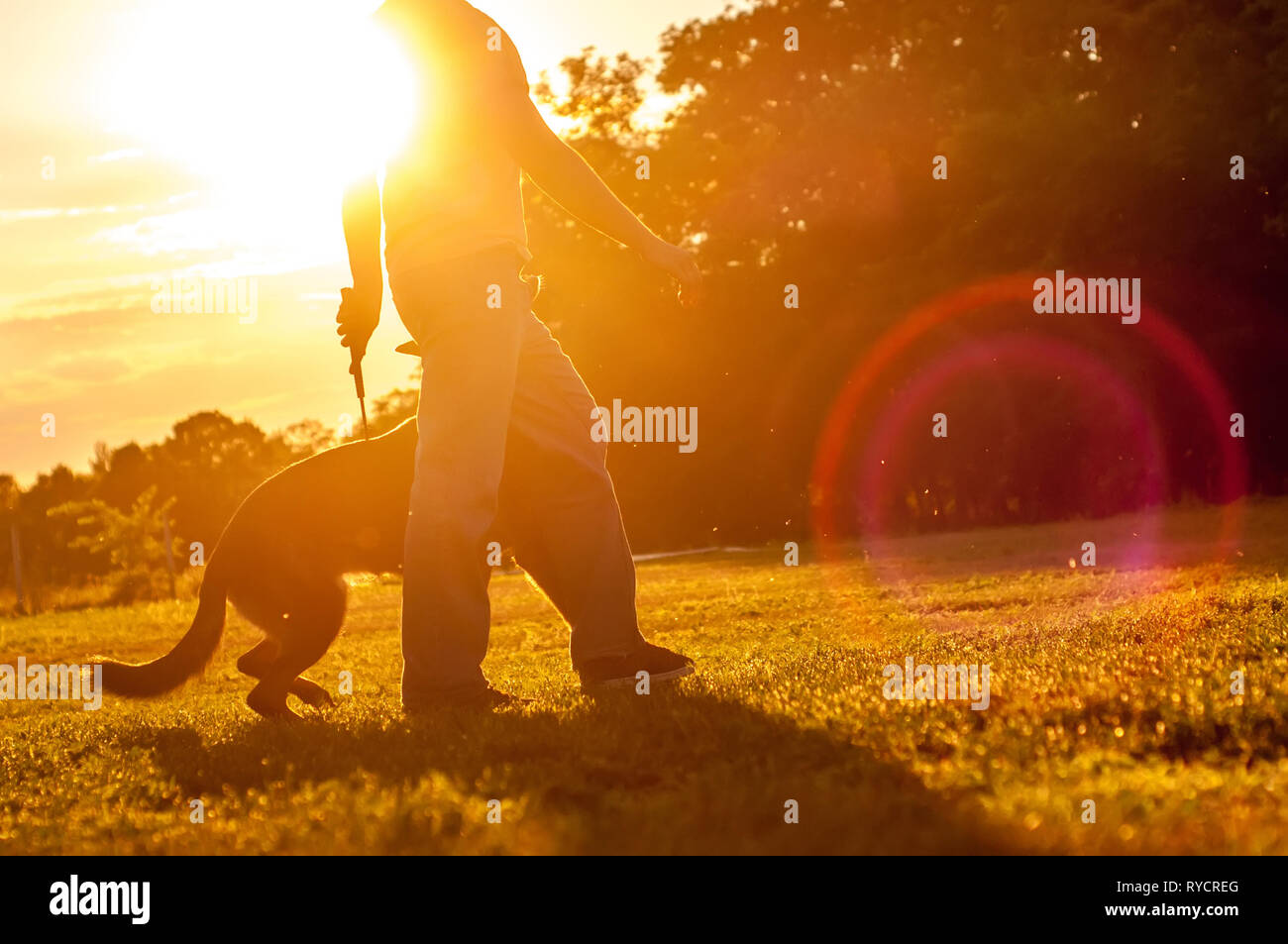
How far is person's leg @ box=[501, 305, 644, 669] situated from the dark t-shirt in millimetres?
482

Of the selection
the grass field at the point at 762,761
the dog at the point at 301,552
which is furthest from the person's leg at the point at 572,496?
the dog at the point at 301,552

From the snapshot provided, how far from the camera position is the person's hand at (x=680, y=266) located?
560cm

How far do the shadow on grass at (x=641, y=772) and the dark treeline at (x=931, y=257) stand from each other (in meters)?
18.6

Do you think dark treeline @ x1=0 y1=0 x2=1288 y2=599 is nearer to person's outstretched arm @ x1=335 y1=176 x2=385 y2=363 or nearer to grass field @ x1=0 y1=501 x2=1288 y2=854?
grass field @ x1=0 y1=501 x2=1288 y2=854

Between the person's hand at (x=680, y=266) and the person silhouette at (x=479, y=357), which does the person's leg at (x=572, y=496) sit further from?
the person's hand at (x=680, y=266)

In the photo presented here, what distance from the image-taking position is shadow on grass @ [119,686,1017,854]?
9.90ft

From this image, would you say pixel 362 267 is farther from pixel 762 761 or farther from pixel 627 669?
pixel 762 761

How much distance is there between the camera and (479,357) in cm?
540

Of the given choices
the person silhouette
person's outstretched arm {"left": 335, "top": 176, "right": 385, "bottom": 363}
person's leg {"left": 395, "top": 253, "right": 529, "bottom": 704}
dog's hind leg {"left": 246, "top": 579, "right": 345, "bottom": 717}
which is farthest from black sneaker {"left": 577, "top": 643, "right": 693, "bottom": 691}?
person's outstretched arm {"left": 335, "top": 176, "right": 385, "bottom": 363}

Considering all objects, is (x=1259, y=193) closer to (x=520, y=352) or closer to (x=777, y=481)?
(x=777, y=481)

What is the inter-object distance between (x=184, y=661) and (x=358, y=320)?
175 centimetres

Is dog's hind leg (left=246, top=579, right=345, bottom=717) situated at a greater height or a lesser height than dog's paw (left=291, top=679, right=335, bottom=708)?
greater

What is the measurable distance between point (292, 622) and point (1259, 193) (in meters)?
19.3
